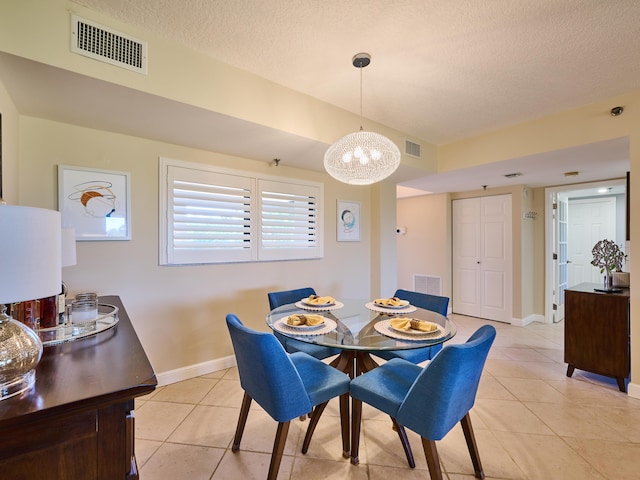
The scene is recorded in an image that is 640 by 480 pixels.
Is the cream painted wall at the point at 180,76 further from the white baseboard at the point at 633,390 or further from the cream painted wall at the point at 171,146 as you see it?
the white baseboard at the point at 633,390

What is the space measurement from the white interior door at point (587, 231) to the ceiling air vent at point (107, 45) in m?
7.13

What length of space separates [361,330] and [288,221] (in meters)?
1.69

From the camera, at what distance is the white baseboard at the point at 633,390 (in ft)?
7.83

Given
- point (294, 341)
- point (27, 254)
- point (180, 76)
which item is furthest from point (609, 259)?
point (27, 254)

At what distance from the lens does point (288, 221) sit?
325cm

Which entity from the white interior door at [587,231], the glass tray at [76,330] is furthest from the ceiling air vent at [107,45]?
the white interior door at [587,231]

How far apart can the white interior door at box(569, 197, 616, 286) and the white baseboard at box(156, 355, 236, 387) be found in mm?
6282

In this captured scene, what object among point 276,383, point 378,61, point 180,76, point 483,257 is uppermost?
point 378,61

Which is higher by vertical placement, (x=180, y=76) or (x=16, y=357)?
(x=180, y=76)

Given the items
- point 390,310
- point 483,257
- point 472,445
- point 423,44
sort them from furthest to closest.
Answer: point 483,257 < point 390,310 < point 423,44 < point 472,445

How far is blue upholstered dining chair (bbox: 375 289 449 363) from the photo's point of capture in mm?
2160

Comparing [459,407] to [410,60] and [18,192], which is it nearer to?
[410,60]

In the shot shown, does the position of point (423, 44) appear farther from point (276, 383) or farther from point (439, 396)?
point (276, 383)

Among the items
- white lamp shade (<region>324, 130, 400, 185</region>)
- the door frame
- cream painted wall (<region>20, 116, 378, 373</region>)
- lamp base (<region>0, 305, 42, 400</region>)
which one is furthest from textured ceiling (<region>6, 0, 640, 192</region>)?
the door frame
